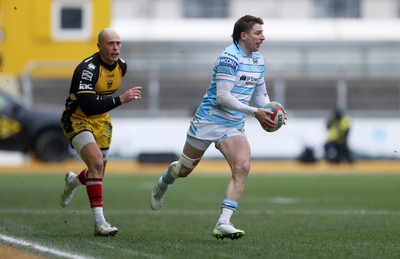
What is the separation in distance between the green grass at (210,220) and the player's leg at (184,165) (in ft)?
1.32

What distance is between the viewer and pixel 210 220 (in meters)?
13.6

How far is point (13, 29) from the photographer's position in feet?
129

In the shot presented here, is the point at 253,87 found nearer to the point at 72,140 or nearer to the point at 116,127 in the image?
the point at 72,140

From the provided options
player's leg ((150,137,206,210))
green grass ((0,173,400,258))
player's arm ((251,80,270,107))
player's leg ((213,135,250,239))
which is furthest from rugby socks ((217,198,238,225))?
player's arm ((251,80,270,107))

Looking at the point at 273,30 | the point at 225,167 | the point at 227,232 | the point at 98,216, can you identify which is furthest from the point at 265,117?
the point at 273,30

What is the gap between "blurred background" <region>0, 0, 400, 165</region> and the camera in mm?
32562

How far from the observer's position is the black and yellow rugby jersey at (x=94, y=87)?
11.0 meters

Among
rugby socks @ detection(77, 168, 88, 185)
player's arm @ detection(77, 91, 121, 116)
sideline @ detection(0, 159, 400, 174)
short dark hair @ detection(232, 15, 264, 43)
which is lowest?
sideline @ detection(0, 159, 400, 174)

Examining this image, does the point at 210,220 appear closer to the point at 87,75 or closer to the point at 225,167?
the point at 87,75

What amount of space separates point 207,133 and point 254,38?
1.00 metres

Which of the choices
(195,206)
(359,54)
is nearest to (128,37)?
(359,54)

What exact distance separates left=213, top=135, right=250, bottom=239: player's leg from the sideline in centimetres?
1783

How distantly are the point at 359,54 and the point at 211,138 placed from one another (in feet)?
104

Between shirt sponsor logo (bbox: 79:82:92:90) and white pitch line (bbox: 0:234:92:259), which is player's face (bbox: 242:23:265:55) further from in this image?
white pitch line (bbox: 0:234:92:259)
